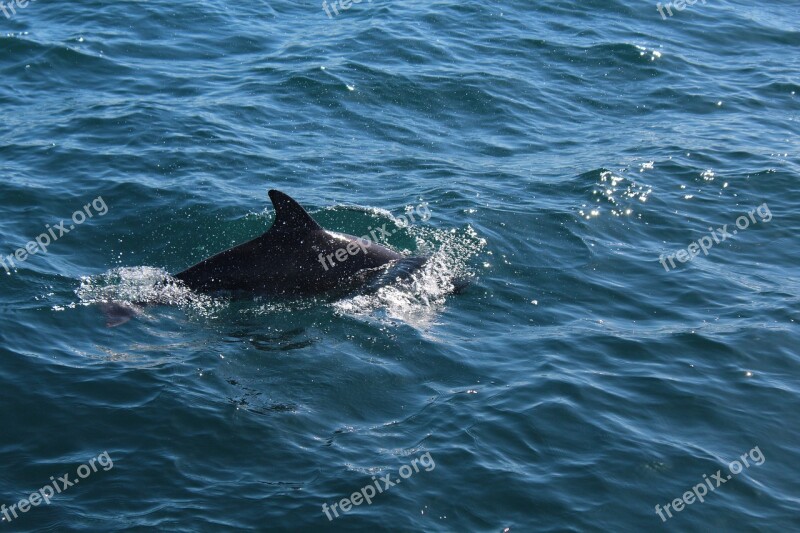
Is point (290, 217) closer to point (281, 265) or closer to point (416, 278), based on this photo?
point (281, 265)

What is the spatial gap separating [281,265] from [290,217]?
71cm

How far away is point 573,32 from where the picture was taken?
24.8 m

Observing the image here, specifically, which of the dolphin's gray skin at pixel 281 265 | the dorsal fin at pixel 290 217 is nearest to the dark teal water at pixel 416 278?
the dolphin's gray skin at pixel 281 265

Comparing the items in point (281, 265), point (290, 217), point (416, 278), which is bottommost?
point (416, 278)

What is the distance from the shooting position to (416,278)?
13680 millimetres

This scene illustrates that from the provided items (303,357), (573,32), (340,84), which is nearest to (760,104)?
(573,32)

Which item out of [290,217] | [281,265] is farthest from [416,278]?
[290,217]

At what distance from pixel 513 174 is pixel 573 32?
869 cm

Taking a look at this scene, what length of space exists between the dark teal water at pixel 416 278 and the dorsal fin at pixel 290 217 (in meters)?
1.03

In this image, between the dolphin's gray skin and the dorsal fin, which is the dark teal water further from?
the dorsal fin

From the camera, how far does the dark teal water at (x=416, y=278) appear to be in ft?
31.9

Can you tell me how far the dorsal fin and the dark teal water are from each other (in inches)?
40.7

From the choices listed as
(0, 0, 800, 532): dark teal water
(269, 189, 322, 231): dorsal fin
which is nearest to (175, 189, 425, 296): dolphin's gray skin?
(269, 189, 322, 231): dorsal fin

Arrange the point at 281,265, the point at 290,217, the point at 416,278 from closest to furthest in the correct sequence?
1. the point at 290,217
2. the point at 281,265
3. the point at 416,278
